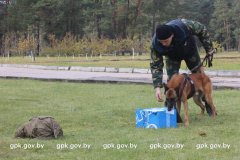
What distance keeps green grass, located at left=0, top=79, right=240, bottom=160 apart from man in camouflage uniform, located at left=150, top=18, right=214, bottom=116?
3.17 feet

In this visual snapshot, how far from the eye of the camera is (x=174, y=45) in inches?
277

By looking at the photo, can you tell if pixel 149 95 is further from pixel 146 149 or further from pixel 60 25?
pixel 60 25

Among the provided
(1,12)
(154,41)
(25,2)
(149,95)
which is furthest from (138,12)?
(154,41)

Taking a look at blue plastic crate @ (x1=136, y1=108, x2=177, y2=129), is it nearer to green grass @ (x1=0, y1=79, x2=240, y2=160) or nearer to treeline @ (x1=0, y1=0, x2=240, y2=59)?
green grass @ (x1=0, y1=79, x2=240, y2=160)

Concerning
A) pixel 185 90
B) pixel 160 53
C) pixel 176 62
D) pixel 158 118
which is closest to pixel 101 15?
pixel 176 62

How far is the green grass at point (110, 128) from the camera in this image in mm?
5000

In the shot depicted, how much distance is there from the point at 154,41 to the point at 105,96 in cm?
581

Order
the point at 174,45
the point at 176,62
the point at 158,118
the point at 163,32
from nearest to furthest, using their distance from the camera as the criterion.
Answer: the point at 163,32, the point at 158,118, the point at 174,45, the point at 176,62

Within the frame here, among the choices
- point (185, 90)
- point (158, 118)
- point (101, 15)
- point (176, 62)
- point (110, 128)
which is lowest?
point (110, 128)

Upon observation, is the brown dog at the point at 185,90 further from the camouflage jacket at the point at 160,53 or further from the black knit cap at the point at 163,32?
the black knit cap at the point at 163,32

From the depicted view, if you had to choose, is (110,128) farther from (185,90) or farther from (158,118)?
(185,90)

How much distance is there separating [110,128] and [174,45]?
80.9 inches

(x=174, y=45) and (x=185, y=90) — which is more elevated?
(x=174, y=45)

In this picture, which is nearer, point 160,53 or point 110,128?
point 110,128
